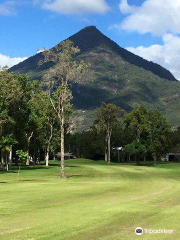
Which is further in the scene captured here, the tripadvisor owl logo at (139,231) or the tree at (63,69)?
the tree at (63,69)

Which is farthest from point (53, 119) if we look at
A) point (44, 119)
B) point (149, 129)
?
point (149, 129)

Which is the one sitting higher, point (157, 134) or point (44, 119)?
point (44, 119)

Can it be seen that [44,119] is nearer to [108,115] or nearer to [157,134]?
[108,115]

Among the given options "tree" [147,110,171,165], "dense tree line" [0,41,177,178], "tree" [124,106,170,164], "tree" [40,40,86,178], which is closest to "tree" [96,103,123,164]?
"dense tree line" [0,41,177,178]

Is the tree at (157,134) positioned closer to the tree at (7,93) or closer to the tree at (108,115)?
the tree at (108,115)

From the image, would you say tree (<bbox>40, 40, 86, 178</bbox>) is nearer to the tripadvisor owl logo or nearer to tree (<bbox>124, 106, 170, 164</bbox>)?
the tripadvisor owl logo

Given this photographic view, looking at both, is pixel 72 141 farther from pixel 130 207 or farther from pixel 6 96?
pixel 130 207

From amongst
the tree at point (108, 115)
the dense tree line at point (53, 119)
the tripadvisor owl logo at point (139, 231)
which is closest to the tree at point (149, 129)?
the dense tree line at point (53, 119)

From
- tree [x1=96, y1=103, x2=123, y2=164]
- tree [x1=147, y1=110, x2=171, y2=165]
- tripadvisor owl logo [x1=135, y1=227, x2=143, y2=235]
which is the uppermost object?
→ tree [x1=96, y1=103, x2=123, y2=164]

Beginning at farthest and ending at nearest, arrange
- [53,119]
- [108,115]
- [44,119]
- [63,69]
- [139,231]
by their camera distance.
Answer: [108,115]
[53,119]
[44,119]
[63,69]
[139,231]

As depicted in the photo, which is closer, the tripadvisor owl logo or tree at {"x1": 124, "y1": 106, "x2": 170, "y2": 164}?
the tripadvisor owl logo

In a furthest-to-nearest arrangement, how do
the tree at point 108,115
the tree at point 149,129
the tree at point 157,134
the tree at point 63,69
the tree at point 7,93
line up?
the tree at point 108,115 < the tree at point 157,134 < the tree at point 149,129 < the tree at point 7,93 < the tree at point 63,69

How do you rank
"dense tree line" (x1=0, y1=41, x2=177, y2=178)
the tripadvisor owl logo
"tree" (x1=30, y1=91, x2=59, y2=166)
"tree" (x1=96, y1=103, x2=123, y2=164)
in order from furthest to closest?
"tree" (x1=96, y1=103, x2=123, y2=164)
"tree" (x1=30, y1=91, x2=59, y2=166)
"dense tree line" (x1=0, y1=41, x2=177, y2=178)
the tripadvisor owl logo

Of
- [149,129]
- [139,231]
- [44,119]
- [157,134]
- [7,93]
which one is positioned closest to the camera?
[139,231]
